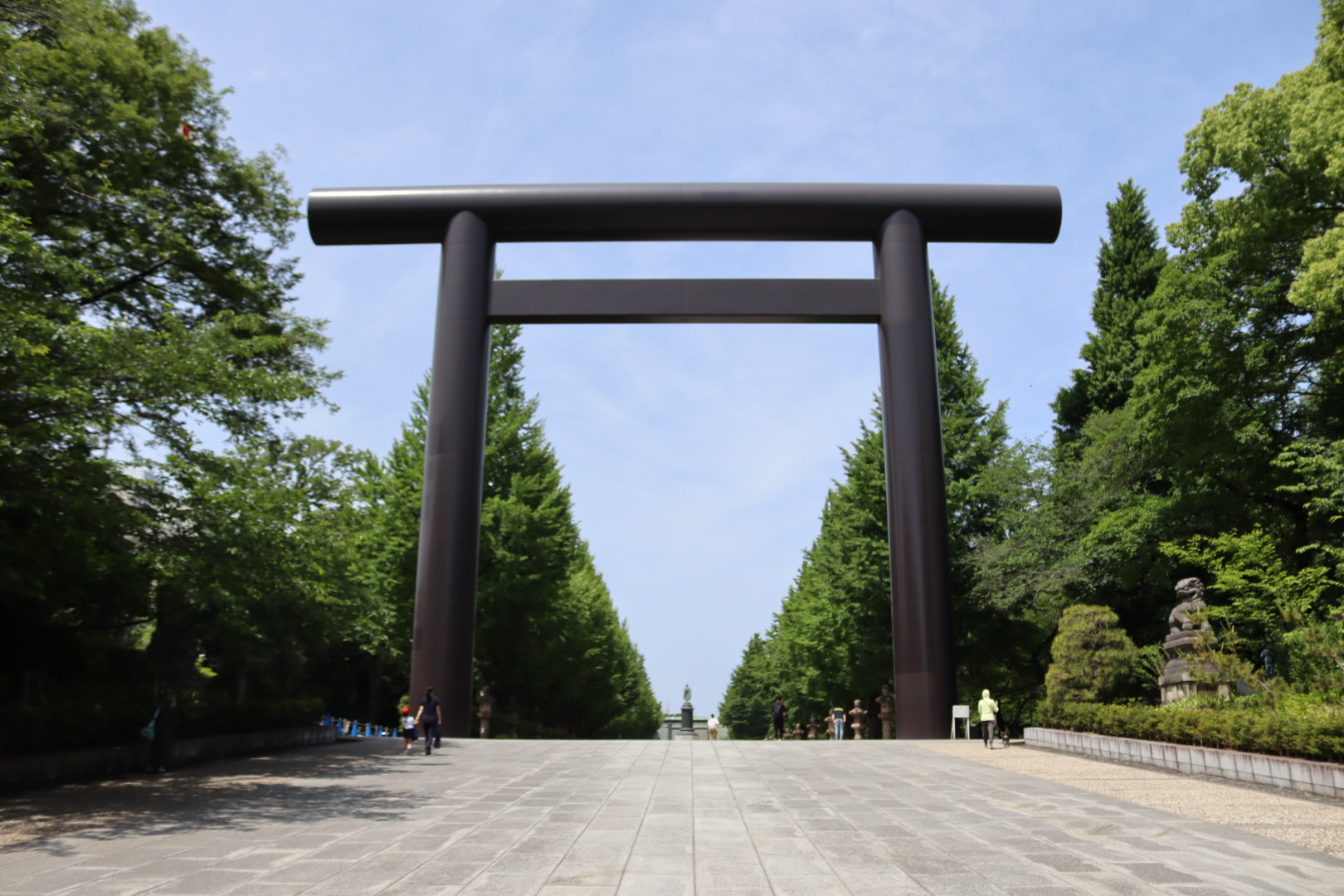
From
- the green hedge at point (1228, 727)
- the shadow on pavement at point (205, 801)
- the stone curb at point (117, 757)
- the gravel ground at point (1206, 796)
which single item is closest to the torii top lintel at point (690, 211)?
the green hedge at point (1228, 727)

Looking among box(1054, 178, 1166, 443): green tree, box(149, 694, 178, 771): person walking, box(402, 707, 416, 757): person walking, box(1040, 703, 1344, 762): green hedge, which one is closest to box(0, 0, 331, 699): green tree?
box(149, 694, 178, 771): person walking

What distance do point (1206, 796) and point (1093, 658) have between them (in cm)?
728

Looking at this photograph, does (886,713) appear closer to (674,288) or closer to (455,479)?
(674,288)

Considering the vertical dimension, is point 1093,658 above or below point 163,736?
above

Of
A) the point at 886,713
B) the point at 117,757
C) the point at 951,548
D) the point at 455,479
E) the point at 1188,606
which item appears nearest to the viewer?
the point at 117,757

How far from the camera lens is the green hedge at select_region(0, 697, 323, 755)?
11.4 meters

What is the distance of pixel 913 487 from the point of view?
802 inches

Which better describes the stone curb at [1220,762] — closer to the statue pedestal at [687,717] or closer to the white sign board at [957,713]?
the white sign board at [957,713]

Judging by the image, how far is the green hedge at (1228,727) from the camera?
1056 cm

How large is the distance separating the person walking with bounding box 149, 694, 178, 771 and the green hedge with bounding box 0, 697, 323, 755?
0.48 m

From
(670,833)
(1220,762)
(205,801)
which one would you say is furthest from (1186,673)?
(205,801)

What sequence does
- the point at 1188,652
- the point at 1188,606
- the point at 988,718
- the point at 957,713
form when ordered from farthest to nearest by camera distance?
the point at 957,713
the point at 988,718
the point at 1188,606
the point at 1188,652

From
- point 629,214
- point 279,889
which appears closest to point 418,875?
point 279,889

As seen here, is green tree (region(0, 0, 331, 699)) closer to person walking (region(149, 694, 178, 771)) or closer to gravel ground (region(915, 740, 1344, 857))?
person walking (region(149, 694, 178, 771))
